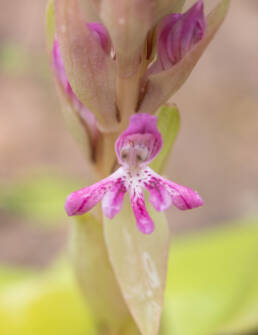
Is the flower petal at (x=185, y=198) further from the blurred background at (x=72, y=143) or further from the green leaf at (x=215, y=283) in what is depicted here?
the blurred background at (x=72, y=143)

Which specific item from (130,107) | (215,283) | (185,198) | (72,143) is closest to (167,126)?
(130,107)

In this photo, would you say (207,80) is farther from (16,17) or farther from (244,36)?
(16,17)

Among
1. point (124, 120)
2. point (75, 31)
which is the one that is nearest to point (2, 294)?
point (124, 120)

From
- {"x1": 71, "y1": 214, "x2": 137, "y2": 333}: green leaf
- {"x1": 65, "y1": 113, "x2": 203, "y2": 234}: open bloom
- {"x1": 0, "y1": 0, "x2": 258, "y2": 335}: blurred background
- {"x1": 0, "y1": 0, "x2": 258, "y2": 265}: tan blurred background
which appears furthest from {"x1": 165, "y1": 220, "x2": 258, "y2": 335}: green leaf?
{"x1": 0, "y1": 0, "x2": 258, "y2": 265}: tan blurred background

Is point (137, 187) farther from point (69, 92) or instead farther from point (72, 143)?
point (72, 143)

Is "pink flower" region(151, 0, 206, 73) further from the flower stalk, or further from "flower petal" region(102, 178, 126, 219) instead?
"flower petal" region(102, 178, 126, 219)

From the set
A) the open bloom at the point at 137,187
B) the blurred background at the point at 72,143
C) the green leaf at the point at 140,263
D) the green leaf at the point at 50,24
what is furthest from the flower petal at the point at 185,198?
the blurred background at the point at 72,143
